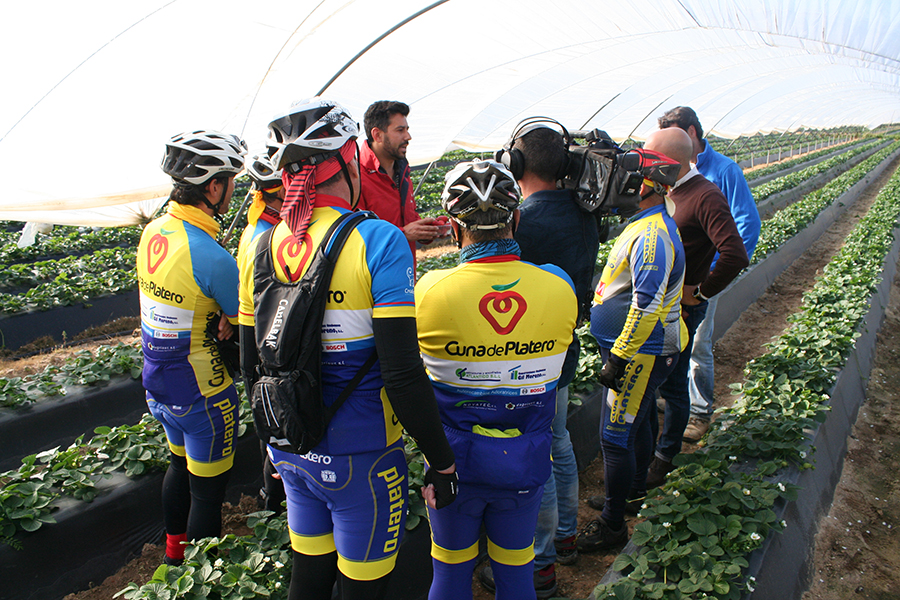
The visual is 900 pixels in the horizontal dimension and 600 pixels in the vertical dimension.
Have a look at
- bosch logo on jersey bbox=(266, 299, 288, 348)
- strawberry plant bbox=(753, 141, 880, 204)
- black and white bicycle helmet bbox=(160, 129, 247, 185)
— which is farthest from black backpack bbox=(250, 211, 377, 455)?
strawberry plant bbox=(753, 141, 880, 204)

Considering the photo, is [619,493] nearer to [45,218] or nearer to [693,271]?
[693,271]

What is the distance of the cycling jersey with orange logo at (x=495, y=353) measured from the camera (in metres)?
1.92

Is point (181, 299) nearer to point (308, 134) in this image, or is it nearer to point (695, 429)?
point (308, 134)

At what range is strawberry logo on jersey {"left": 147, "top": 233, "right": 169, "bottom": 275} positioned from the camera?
8.46ft

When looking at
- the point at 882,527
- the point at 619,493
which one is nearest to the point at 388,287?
the point at 619,493

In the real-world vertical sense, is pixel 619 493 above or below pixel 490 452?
below

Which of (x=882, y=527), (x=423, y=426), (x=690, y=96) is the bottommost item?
(x=882, y=527)

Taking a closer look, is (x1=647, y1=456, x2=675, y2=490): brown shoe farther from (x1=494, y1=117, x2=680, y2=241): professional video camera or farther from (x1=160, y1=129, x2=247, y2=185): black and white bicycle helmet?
(x1=160, y1=129, x2=247, y2=185): black and white bicycle helmet

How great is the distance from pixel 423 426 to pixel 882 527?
12.0 feet

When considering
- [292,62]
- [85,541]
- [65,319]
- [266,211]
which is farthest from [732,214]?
[65,319]

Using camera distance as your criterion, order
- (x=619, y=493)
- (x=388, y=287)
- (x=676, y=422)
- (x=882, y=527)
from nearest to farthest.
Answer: (x=388, y=287) < (x=619, y=493) < (x=882, y=527) < (x=676, y=422)

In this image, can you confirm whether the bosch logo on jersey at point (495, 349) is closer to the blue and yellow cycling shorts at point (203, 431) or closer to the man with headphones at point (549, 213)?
the man with headphones at point (549, 213)

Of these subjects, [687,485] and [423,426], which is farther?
[687,485]

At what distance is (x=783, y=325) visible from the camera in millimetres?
7328
